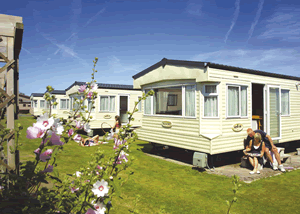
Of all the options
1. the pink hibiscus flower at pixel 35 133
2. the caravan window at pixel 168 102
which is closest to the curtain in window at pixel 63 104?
the caravan window at pixel 168 102

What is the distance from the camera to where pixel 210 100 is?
7.61 m

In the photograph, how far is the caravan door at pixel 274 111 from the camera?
9094mm

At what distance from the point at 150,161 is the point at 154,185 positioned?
262 cm

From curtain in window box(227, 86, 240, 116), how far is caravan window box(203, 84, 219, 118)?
2.06ft

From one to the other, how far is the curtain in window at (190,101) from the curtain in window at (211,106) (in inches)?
19.9

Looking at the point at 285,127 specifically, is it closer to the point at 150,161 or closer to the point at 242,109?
the point at 242,109

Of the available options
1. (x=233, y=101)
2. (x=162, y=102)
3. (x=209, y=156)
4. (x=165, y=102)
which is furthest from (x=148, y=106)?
(x=233, y=101)

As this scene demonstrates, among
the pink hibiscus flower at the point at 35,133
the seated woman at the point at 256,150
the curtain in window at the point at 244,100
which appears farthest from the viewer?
the curtain in window at the point at 244,100

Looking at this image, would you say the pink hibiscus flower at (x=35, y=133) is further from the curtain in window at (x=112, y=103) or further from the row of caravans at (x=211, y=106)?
the curtain in window at (x=112, y=103)

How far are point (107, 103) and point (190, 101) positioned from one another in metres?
8.11

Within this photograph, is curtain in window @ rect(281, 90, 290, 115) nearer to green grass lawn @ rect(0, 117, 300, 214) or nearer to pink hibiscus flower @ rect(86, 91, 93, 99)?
green grass lawn @ rect(0, 117, 300, 214)

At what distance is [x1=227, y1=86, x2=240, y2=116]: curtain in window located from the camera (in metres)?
7.83

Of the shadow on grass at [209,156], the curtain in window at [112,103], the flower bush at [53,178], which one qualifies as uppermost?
the curtain in window at [112,103]

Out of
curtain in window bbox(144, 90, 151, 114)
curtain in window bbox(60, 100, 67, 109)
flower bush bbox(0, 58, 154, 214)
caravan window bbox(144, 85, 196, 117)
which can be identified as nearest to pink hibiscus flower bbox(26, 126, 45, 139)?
flower bush bbox(0, 58, 154, 214)
